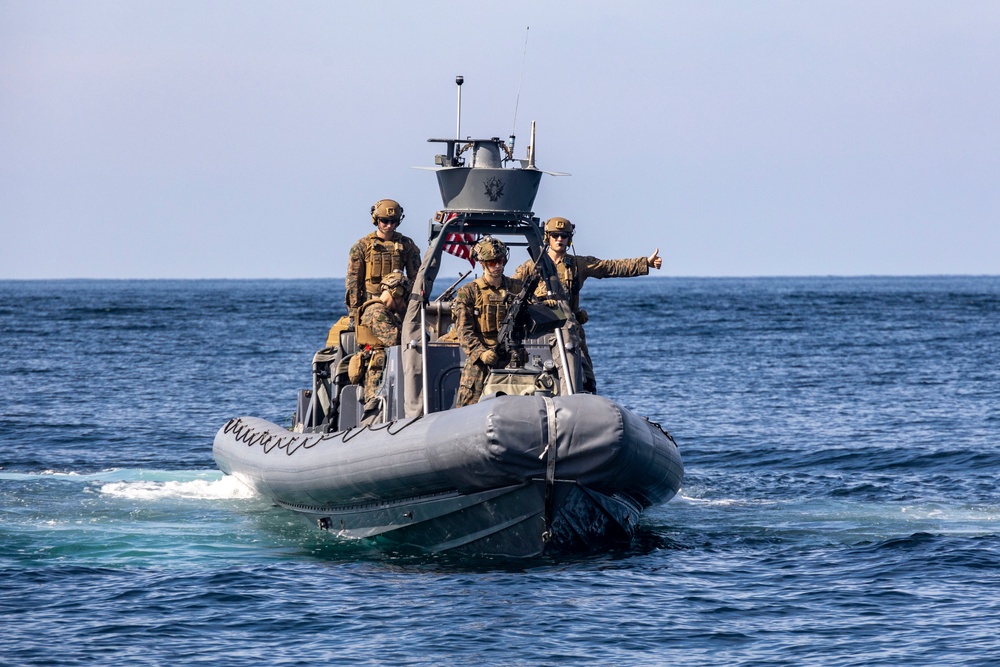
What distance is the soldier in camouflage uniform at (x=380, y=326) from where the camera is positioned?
1339 cm

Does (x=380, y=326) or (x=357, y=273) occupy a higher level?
(x=357, y=273)

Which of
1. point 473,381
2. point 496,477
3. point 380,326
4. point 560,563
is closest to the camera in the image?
point 496,477

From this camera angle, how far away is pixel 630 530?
40.6ft

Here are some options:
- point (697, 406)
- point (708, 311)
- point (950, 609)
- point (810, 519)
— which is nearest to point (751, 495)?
point (810, 519)

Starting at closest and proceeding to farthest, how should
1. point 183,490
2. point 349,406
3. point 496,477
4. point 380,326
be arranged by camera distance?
point 496,477
point 380,326
point 349,406
point 183,490

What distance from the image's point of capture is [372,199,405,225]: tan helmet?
14.0 meters

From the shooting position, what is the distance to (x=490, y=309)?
12.4 meters

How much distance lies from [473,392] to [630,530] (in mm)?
1774

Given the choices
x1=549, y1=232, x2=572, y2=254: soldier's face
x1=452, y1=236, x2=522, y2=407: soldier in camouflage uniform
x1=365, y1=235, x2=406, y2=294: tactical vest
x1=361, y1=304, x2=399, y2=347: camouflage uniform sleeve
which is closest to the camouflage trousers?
x1=452, y1=236, x2=522, y2=407: soldier in camouflage uniform

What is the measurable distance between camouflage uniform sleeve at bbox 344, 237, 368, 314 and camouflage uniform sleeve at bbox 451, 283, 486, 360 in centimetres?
197

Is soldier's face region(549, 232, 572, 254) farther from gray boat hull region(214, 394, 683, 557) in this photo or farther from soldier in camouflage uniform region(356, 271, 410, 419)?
gray boat hull region(214, 394, 683, 557)

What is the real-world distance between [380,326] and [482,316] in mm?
1357

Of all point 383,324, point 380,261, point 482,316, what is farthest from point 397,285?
point 482,316

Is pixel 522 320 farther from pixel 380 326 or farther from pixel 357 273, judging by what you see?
pixel 357 273
